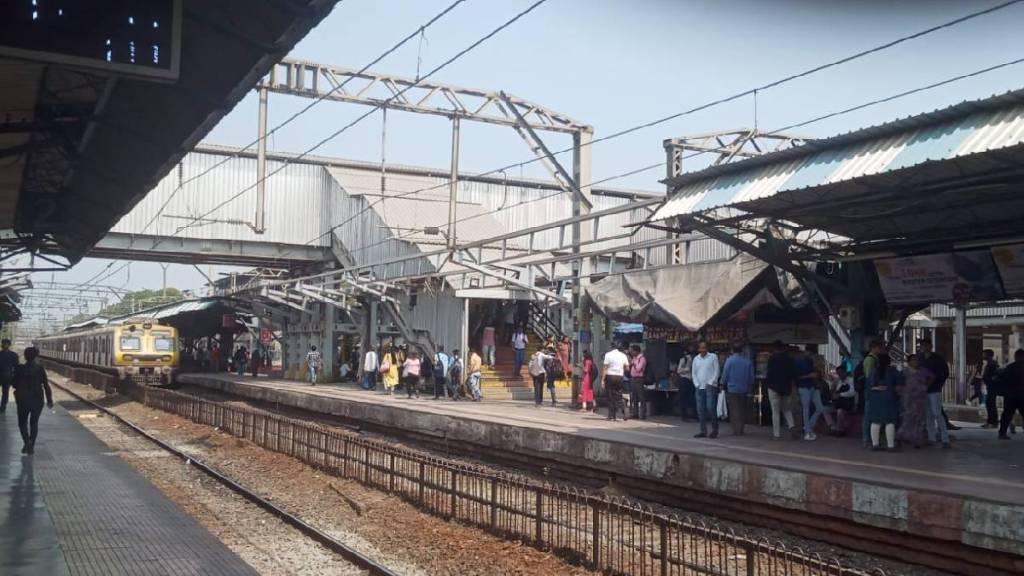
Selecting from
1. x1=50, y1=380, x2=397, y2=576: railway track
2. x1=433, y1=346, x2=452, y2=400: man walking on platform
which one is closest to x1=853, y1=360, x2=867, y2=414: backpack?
x1=50, y1=380, x2=397, y2=576: railway track

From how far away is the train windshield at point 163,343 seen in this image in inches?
1541

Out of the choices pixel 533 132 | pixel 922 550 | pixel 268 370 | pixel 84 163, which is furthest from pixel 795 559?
pixel 268 370

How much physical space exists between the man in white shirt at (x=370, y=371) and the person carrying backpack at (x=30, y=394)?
48.2ft

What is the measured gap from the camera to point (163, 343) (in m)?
39.6

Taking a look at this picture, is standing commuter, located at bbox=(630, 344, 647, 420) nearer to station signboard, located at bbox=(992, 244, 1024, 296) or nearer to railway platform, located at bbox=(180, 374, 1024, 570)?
railway platform, located at bbox=(180, 374, 1024, 570)

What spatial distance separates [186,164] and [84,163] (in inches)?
1022

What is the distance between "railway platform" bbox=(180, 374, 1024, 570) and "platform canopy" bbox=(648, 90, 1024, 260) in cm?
314

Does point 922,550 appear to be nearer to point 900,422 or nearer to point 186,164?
point 900,422

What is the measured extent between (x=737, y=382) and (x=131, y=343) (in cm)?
3049

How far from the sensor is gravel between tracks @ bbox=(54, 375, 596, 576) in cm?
921

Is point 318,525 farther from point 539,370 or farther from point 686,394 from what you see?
point 539,370

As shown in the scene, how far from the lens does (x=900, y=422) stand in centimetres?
1286

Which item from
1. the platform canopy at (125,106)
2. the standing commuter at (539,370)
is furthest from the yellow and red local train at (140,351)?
the platform canopy at (125,106)

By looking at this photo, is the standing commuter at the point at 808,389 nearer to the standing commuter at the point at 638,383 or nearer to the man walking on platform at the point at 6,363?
the standing commuter at the point at 638,383
